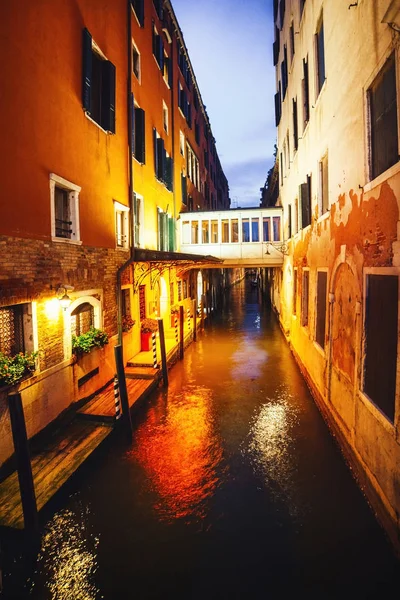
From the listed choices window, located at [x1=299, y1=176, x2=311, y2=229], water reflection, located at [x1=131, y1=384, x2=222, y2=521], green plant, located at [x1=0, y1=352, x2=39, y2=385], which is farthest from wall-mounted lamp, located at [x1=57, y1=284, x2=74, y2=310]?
window, located at [x1=299, y1=176, x2=311, y2=229]

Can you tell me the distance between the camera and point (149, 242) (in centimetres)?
1407

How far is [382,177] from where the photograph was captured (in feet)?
15.5

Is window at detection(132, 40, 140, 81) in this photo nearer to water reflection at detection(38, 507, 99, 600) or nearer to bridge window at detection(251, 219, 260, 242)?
bridge window at detection(251, 219, 260, 242)

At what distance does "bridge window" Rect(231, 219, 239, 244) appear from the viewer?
18984 millimetres

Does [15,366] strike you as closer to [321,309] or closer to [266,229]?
[321,309]

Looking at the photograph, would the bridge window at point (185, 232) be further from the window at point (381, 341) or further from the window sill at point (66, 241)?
the window at point (381, 341)

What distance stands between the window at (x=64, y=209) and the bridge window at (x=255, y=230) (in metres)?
12.3

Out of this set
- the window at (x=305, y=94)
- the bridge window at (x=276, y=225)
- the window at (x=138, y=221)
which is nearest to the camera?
the window at (x=305, y=94)

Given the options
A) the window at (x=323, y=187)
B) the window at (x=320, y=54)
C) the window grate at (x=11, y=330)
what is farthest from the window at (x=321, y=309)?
the window grate at (x=11, y=330)

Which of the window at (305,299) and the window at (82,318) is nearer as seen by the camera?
the window at (82,318)

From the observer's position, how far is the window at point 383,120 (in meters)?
4.61

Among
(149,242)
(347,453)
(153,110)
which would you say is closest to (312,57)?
(153,110)

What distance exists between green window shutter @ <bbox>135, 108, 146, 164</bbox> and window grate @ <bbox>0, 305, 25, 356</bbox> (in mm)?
8018

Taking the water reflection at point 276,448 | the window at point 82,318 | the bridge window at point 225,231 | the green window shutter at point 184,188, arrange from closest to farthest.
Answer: the water reflection at point 276,448 < the window at point 82,318 < the bridge window at point 225,231 < the green window shutter at point 184,188
